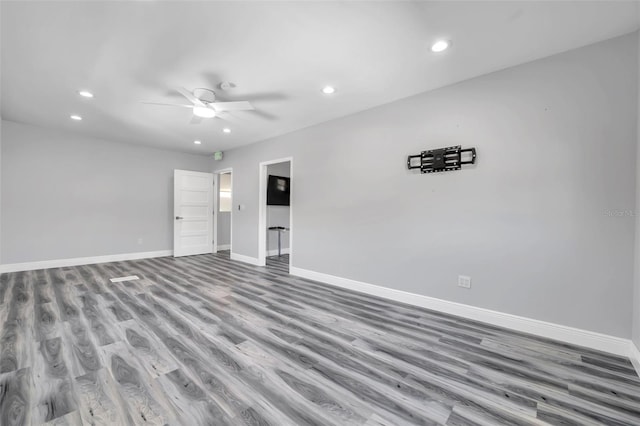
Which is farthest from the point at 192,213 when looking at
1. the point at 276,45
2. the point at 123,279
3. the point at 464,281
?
the point at 464,281

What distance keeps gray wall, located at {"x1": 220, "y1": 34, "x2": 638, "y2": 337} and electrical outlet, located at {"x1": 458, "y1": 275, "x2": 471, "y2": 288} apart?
5 cm

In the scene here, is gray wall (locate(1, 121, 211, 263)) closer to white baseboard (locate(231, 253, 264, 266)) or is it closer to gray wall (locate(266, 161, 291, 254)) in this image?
white baseboard (locate(231, 253, 264, 266))

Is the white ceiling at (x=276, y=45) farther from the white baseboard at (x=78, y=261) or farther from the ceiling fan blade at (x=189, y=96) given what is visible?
the white baseboard at (x=78, y=261)

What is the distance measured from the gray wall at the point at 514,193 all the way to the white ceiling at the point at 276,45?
0.98 ft

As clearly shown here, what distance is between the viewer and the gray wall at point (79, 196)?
464 cm

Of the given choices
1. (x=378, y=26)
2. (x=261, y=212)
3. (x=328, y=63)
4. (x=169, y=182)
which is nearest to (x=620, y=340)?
(x=378, y=26)

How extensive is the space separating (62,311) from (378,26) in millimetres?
4376

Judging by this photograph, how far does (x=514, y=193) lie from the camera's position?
2.65m

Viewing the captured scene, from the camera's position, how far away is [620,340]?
2.19 meters

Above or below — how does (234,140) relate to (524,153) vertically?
above

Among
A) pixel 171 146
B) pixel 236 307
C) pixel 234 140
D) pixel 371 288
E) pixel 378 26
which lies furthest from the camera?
pixel 171 146

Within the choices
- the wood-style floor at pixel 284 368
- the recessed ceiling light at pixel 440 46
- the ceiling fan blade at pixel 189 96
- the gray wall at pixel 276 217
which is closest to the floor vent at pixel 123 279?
the wood-style floor at pixel 284 368

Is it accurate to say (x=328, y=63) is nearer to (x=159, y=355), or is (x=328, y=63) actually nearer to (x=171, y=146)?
(x=159, y=355)

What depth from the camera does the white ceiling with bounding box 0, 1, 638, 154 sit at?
1943mm
